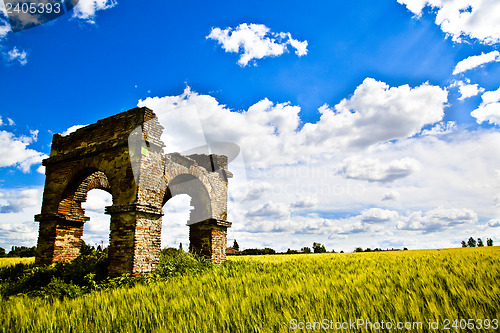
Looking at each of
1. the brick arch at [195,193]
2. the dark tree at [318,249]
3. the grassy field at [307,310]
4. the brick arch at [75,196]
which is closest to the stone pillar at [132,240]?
the grassy field at [307,310]

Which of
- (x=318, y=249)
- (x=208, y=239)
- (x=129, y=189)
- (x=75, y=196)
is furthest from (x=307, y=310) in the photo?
(x=318, y=249)

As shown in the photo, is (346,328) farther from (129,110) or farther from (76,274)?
(129,110)

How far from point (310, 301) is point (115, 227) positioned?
666 cm

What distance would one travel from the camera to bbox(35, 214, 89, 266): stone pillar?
9906 mm

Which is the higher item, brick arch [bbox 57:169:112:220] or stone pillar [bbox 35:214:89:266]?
brick arch [bbox 57:169:112:220]

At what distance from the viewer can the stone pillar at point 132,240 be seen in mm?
8070

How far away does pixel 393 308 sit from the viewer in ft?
10.9

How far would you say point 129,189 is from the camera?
8.63 metres

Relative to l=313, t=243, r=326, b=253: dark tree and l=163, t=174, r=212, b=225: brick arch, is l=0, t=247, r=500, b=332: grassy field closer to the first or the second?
l=163, t=174, r=212, b=225: brick arch

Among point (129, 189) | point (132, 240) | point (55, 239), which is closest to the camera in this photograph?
point (132, 240)

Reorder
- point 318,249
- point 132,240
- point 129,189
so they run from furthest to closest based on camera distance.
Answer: point 318,249 → point 129,189 → point 132,240

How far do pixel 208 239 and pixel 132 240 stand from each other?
376cm

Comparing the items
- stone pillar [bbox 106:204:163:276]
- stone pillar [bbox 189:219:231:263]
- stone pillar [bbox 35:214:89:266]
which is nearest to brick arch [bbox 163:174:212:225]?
stone pillar [bbox 189:219:231:263]

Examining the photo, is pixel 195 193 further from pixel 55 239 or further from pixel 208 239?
pixel 55 239
